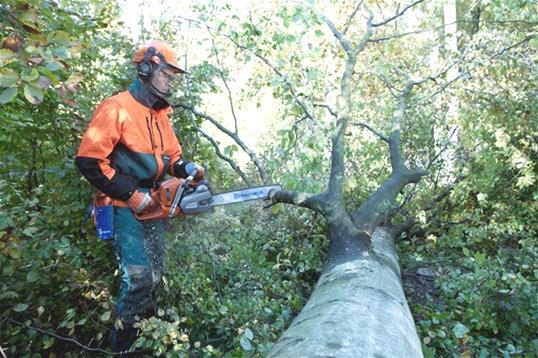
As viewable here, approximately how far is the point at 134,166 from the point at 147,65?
652mm

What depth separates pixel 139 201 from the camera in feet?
8.62

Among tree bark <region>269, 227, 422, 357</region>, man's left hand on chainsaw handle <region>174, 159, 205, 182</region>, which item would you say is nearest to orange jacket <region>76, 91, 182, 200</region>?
man's left hand on chainsaw handle <region>174, 159, 205, 182</region>

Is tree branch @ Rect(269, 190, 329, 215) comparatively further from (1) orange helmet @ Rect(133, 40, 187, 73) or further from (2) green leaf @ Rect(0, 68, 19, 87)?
(2) green leaf @ Rect(0, 68, 19, 87)

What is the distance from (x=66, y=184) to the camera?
3121 mm

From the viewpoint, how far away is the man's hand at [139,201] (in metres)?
2.62

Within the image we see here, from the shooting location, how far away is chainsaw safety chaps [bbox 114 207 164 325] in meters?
2.61

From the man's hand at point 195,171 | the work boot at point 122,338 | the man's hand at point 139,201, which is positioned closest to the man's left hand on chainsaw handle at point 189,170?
the man's hand at point 195,171

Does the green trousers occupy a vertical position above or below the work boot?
above

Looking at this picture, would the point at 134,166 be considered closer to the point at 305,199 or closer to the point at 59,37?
the point at 59,37

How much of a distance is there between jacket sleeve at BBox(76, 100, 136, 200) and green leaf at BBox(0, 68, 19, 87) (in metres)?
1.10

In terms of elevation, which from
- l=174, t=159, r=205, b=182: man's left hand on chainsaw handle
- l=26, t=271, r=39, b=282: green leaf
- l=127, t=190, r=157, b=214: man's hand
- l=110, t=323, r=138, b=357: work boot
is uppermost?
l=174, t=159, r=205, b=182: man's left hand on chainsaw handle

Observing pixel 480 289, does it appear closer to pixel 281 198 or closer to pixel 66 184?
pixel 281 198

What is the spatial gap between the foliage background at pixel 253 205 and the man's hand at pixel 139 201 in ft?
1.57

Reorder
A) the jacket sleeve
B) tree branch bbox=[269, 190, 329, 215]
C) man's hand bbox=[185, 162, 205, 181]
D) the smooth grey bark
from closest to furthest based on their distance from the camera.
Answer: the smooth grey bark, the jacket sleeve, man's hand bbox=[185, 162, 205, 181], tree branch bbox=[269, 190, 329, 215]
